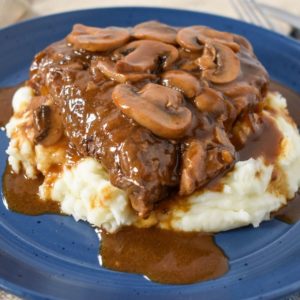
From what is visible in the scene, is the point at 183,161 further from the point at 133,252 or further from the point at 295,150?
the point at 295,150

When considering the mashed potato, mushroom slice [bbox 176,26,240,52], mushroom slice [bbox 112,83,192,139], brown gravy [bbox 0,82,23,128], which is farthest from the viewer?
brown gravy [bbox 0,82,23,128]

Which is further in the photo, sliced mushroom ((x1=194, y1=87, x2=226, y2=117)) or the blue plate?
sliced mushroom ((x1=194, y1=87, x2=226, y2=117))

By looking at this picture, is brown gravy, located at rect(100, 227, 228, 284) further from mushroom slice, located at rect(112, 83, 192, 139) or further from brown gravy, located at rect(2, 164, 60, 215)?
mushroom slice, located at rect(112, 83, 192, 139)

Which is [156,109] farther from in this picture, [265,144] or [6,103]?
[6,103]

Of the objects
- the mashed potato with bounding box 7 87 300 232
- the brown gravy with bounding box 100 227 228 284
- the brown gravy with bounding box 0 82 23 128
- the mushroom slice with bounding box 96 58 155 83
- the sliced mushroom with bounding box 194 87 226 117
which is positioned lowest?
the brown gravy with bounding box 0 82 23 128

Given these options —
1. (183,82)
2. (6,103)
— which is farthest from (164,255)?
(6,103)

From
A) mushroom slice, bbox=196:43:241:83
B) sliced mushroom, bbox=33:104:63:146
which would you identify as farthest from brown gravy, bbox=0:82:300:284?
mushroom slice, bbox=196:43:241:83

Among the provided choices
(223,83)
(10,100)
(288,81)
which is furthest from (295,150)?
(10,100)

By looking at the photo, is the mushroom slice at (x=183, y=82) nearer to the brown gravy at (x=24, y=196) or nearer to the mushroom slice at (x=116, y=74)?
the mushroom slice at (x=116, y=74)
